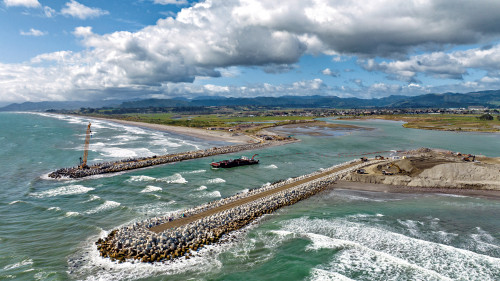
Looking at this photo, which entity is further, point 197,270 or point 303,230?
point 303,230

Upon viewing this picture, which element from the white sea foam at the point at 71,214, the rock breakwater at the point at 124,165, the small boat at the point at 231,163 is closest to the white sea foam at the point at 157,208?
the white sea foam at the point at 71,214

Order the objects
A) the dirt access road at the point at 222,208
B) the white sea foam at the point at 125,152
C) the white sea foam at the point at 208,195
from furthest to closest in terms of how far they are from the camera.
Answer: the white sea foam at the point at 125,152 < the white sea foam at the point at 208,195 < the dirt access road at the point at 222,208

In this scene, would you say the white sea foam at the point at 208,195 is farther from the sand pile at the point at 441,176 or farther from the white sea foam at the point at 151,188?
the sand pile at the point at 441,176

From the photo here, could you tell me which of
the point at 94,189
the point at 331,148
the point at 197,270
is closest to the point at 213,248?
the point at 197,270

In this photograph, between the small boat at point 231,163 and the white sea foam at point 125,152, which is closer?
the small boat at point 231,163

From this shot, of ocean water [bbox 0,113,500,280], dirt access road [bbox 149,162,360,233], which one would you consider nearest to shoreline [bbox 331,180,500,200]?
ocean water [bbox 0,113,500,280]

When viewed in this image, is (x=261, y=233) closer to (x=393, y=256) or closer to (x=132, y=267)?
(x=393, y=256)

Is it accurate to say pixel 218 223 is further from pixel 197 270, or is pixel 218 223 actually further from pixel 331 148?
pixel 331 148
